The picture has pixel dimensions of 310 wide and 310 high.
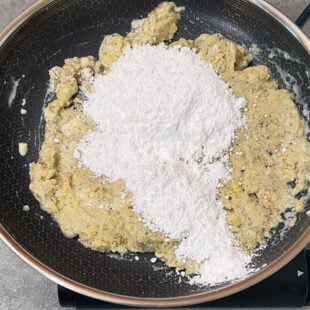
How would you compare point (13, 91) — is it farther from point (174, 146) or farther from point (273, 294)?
point (273, 294)

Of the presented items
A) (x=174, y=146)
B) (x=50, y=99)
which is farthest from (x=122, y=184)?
(x=50, y=99)

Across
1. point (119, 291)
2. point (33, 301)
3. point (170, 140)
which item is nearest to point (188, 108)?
point (170, 140)

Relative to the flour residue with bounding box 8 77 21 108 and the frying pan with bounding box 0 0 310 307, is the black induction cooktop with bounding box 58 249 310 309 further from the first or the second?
the flour residue with bounding box 8 77 21 108

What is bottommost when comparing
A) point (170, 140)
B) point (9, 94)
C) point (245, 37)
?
point (9, 94)

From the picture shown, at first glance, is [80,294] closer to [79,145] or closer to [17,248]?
[17,248]

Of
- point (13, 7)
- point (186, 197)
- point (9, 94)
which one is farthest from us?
point (13, 7)

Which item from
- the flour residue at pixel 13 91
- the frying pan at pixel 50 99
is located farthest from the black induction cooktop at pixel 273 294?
the flour residue at pixel 13 91

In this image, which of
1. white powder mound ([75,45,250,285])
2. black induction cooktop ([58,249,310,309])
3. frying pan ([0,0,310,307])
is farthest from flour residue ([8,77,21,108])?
black induction cooktop ([58,249,310,309])
